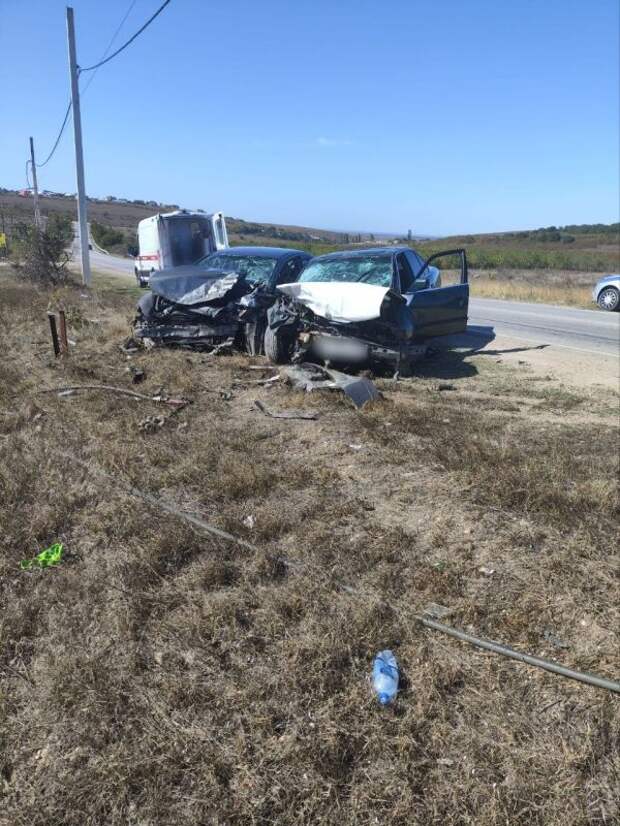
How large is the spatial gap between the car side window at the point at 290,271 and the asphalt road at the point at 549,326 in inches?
137

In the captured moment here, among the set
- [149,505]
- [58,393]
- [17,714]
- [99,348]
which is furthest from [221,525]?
[99,348]

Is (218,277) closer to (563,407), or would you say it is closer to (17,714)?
(563,407)

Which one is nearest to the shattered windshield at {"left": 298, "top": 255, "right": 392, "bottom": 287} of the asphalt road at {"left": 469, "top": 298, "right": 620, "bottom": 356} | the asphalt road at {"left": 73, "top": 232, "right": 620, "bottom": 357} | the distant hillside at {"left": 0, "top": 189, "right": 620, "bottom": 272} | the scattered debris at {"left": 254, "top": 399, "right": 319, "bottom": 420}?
the scattered debris at {"left": 254, "top": 399, "right": 319, "bottom": 420}

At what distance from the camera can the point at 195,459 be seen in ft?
15.4

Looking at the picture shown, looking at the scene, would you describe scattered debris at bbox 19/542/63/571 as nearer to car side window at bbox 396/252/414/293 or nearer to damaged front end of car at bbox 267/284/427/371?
damaged front end of car at bbox 267/284/427/371

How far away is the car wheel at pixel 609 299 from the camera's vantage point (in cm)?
1753

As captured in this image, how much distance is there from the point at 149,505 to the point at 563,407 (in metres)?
4.90

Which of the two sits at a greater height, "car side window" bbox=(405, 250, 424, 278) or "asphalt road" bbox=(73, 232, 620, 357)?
"car side window" bbox=(405, 250, 424, 278)

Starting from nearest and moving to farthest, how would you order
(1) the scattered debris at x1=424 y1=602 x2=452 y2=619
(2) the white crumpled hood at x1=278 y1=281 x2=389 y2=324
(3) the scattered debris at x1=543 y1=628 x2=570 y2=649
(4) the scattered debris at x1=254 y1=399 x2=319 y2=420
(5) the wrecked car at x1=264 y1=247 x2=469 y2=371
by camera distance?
(3) the scattered debris at x1=543 y1=628 x2=570 y2=649, (1) the scattered debris at x1=424 y1=602 x2=452 y2=619, (4) the scattered debris at x1=254 y1=399 x2=319 y2=420, (2) the white crumpled hood at x1=278 y1=281 x2=389 y2=324, (5) the wrecked car at x1=264 y1=247 x2=469 y2=371

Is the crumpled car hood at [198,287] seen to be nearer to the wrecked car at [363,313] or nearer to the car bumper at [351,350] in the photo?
the wrecked car at [363,313]

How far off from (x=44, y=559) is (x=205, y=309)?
5670 millimetres

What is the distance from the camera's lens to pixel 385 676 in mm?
2482

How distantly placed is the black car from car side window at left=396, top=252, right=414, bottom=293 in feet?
6.02

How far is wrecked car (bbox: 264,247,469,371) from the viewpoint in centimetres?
735
